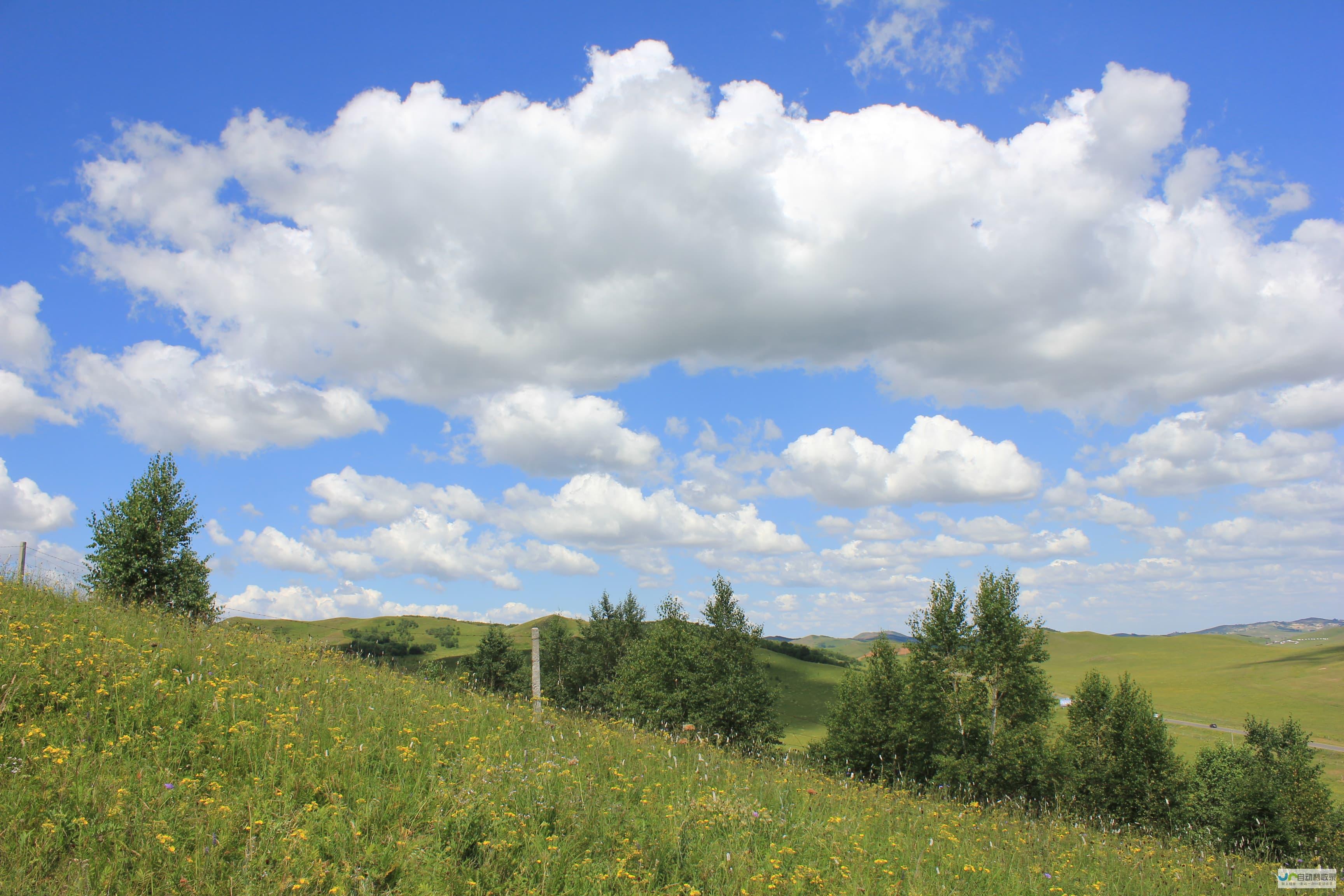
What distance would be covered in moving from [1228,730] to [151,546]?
543 feet

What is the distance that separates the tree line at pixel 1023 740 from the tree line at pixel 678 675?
6044mm

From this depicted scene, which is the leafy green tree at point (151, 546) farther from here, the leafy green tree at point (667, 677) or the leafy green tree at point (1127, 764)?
the leafy green tree at point (1127, 764)

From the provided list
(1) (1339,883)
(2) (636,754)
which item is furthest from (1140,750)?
(2) (636,754)

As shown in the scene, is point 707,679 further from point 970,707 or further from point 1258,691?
point 1258,691

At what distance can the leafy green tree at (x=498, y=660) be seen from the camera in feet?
252

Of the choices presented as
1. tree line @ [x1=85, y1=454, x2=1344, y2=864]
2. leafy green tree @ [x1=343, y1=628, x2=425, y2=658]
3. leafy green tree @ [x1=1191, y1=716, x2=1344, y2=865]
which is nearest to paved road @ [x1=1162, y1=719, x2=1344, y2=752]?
leafy green tree @ [x1=1191, y1=716, x2=1344, y2=865]

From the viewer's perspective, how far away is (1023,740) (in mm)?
41312

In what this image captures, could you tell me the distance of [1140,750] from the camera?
48.6m

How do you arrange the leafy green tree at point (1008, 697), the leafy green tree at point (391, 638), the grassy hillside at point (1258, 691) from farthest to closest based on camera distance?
the grassy hillside at point (1258, 691), the leafy green tree at point (391, 638), the leafy green tree at point (1008, 697)

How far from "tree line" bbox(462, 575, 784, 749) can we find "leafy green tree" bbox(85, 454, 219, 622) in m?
12.8

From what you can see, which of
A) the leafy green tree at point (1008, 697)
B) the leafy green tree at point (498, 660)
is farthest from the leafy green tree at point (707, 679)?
the leafy green tree at point (498, 660)

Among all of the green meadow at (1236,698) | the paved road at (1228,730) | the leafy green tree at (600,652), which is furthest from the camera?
the paved road at (1228,730)

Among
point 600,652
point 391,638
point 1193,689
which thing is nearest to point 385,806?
point 600,652

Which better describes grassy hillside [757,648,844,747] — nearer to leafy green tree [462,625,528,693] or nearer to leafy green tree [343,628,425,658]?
leafy green tree [462,625,528,693]
